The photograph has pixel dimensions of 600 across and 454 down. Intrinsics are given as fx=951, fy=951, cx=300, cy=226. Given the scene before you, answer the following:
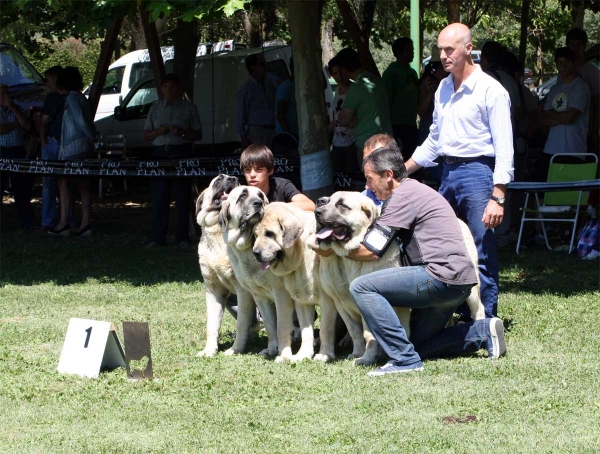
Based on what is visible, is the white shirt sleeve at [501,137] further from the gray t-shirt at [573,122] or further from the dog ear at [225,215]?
the gray t-shirt at [573,122]

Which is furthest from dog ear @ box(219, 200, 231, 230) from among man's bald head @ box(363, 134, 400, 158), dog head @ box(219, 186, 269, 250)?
man's bald head @ box(363, 134, 400, 158)

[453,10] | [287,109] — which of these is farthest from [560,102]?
[287,109]

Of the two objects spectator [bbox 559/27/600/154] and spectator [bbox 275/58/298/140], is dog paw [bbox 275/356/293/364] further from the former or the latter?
spectator [bbox 275/58/298/140]

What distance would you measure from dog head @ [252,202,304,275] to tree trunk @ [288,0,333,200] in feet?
12.2

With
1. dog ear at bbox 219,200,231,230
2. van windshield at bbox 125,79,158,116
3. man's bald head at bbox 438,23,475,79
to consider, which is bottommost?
dog ear at bbox 219,200,231,230

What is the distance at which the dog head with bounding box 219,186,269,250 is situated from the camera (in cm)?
607

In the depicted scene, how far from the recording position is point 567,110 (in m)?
11.5

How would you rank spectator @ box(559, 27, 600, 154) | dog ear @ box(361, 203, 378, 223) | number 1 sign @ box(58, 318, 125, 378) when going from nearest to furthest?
dog ear @ box(361, 203, 378, 223)
number 1 sign @ box(58, 318, 125, 378)
spectator @ box(559, 27, 600, 154)

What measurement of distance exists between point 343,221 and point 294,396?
3.59 feet

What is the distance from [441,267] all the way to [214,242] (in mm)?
1655

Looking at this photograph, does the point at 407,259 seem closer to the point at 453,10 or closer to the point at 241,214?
the point at 241,214

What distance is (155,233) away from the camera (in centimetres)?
1249

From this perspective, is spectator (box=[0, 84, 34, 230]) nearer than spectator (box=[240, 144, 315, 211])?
No

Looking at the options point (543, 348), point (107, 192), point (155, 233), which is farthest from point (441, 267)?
point (107, 192)
